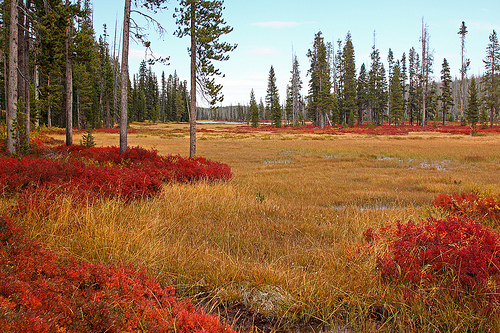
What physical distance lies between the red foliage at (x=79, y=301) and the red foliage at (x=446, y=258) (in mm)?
2389

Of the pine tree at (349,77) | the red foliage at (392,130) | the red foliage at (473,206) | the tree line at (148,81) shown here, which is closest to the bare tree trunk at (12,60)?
the tree line at (148,81)

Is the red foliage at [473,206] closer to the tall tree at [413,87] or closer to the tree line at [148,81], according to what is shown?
the tree line at [148,81]

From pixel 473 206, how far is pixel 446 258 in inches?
137

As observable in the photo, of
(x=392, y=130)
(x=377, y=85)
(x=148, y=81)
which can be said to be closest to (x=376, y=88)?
(x=377, y=85)

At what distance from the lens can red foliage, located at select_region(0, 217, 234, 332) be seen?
78.7 inches

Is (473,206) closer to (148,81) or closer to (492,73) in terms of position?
(492,73)

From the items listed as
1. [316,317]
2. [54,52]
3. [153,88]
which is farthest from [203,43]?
[153,88]

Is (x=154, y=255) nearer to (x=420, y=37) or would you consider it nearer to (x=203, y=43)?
(x=203, y=43)

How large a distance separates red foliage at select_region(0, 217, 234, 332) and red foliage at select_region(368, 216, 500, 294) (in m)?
2.39

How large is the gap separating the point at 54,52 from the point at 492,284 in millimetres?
18708

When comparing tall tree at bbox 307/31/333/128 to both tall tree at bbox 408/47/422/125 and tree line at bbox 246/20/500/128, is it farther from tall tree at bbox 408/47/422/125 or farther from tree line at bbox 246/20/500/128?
tall tree at bbox 408/47/422/125

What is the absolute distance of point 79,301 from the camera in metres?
2.36

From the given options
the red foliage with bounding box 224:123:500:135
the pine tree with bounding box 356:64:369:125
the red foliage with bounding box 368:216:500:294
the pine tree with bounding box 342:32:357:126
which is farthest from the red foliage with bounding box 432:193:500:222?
the pine tree with bounding box 356:64:369:125

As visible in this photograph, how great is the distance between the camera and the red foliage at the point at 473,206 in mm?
6430
